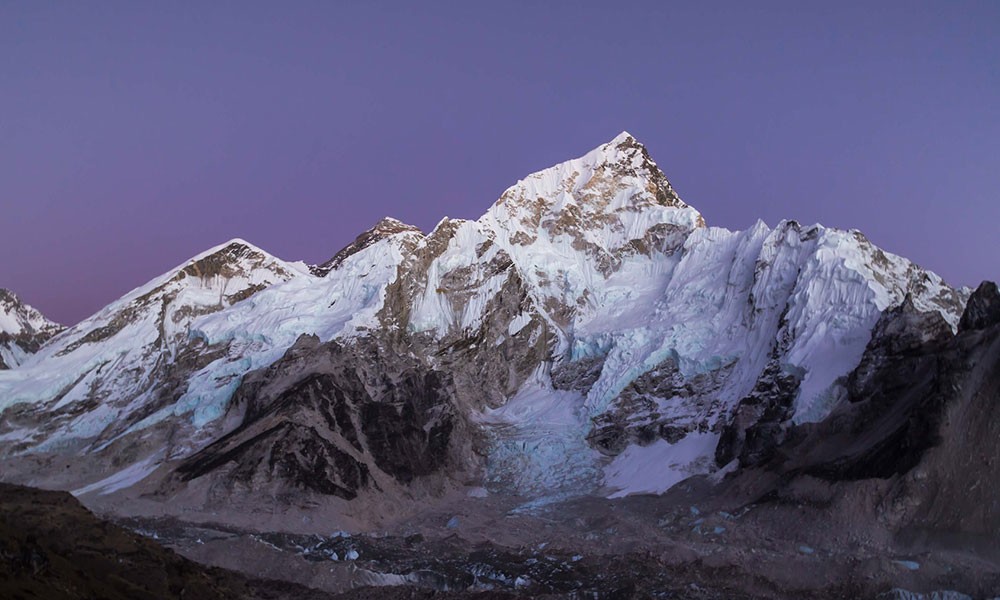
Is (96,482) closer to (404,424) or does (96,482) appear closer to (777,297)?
(404,424)

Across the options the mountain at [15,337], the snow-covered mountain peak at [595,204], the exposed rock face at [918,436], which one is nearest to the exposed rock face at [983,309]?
the exposed rock face at [918,436]

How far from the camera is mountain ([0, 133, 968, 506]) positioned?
11462cm

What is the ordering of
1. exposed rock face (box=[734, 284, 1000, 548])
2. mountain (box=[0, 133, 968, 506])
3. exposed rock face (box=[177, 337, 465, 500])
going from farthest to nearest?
mountain (box=[0, 133, 968, 506])
exposed rock face (box=[177, 337, 465, 500])
exposed rock face (box=[734, 284, 1000, 548])

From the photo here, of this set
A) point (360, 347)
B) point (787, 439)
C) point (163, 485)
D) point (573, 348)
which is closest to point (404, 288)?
point (360, 347)

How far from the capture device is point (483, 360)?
493 feet

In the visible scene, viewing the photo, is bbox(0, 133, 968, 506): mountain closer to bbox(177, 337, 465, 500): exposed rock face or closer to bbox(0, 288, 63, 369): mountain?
bbox(177, 337, 465, 500): exposed rock face

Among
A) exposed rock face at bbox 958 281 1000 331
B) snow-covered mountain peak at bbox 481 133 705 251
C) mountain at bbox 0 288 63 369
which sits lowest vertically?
exposed rock face at bbox 958 281 1000 331

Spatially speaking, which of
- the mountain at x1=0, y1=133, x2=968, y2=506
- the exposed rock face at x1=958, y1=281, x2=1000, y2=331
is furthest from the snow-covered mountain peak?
the exposed rock face at x1=958, y1=281, x2=1000, y2=331

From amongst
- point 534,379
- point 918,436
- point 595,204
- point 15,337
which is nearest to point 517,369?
point 534,379

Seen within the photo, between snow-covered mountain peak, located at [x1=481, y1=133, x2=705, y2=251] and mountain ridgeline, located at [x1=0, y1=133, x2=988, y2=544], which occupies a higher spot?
snow-covered mountain peak, located at [x1=481, y1=133, x2=705, y2=251]

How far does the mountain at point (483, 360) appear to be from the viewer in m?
115

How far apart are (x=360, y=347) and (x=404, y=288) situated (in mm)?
18200

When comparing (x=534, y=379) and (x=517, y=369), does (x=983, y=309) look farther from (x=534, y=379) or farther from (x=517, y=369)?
(x=517, y=369)

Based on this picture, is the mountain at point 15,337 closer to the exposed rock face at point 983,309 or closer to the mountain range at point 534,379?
the mountain range at point 534,379
